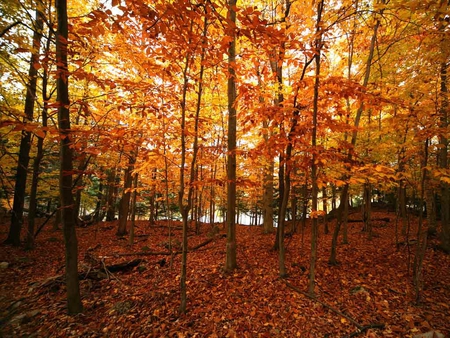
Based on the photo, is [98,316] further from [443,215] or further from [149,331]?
[443,215]

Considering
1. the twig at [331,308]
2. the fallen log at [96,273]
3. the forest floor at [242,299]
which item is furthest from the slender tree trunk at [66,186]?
the twig at [331,308]

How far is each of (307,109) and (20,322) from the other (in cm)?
804

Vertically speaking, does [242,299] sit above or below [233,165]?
below

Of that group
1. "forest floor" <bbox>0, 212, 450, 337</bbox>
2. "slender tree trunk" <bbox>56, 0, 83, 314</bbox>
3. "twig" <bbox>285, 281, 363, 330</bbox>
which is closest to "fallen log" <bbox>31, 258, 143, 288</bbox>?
"forest floor" <bbox>0, 212, 450, 337</bbox>

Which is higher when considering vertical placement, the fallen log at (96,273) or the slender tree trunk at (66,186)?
the slender tree trunk at (66,186)

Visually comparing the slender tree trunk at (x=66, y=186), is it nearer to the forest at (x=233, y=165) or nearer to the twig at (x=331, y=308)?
the forest at (x=233, y=165)

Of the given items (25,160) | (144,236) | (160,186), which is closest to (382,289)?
(160,186)

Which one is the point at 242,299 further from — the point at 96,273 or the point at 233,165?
the point at 96,273

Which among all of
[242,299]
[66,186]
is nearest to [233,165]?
[242,299]

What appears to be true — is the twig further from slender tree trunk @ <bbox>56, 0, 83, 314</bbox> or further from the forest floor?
slender tree trunk @ <bbox>56, 0, 83, 314</bbox>

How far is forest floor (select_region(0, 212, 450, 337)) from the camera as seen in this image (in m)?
3.98

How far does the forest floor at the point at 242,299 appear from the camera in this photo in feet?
13.1

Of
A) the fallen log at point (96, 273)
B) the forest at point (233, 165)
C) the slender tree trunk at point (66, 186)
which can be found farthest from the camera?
the fallen log at point (96, 273)

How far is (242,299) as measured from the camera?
4.83 meters
